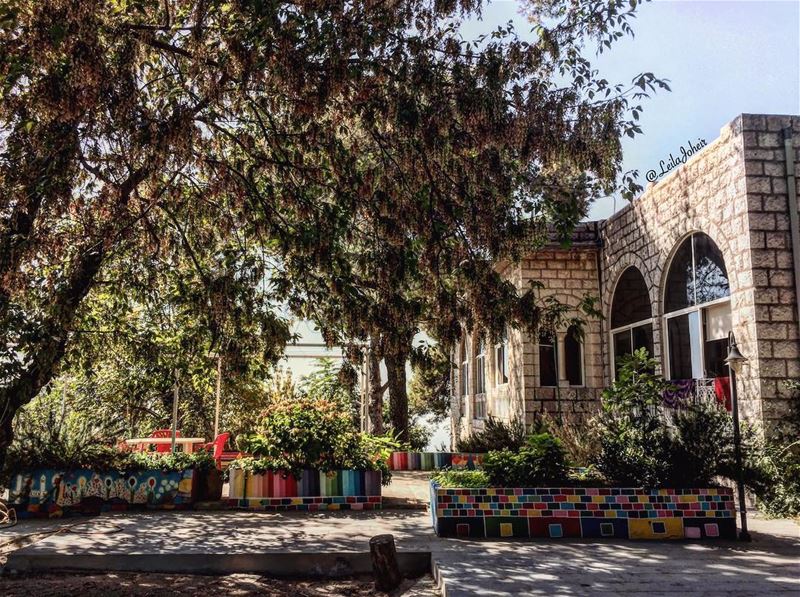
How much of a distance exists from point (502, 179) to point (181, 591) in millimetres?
A: 4983

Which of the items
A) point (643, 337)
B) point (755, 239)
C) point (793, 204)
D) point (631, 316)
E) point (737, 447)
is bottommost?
point (737, 447)

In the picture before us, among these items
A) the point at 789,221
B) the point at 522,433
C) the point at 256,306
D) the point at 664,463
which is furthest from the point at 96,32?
the point at 522,433

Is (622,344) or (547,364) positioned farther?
(547,364)

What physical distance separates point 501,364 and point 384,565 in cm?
1093

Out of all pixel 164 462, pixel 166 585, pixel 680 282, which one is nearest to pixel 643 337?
pixel 680 282

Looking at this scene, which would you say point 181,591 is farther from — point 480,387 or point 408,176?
point 480,387

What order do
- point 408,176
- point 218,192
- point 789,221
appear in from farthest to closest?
point 789,221
point 218,192
point 408,176

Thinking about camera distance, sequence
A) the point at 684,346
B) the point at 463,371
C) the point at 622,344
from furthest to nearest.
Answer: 1. the point at 463,371
2. the point at 622,344
3. the point at 684,346

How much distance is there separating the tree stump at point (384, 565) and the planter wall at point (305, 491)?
372 cm

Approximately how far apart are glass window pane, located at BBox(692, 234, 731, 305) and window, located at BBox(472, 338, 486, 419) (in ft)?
25.1

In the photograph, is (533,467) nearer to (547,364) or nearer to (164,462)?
(164,462)

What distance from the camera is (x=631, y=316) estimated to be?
13336 millimetres

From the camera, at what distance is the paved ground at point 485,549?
5469 mm

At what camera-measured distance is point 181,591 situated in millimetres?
5820
